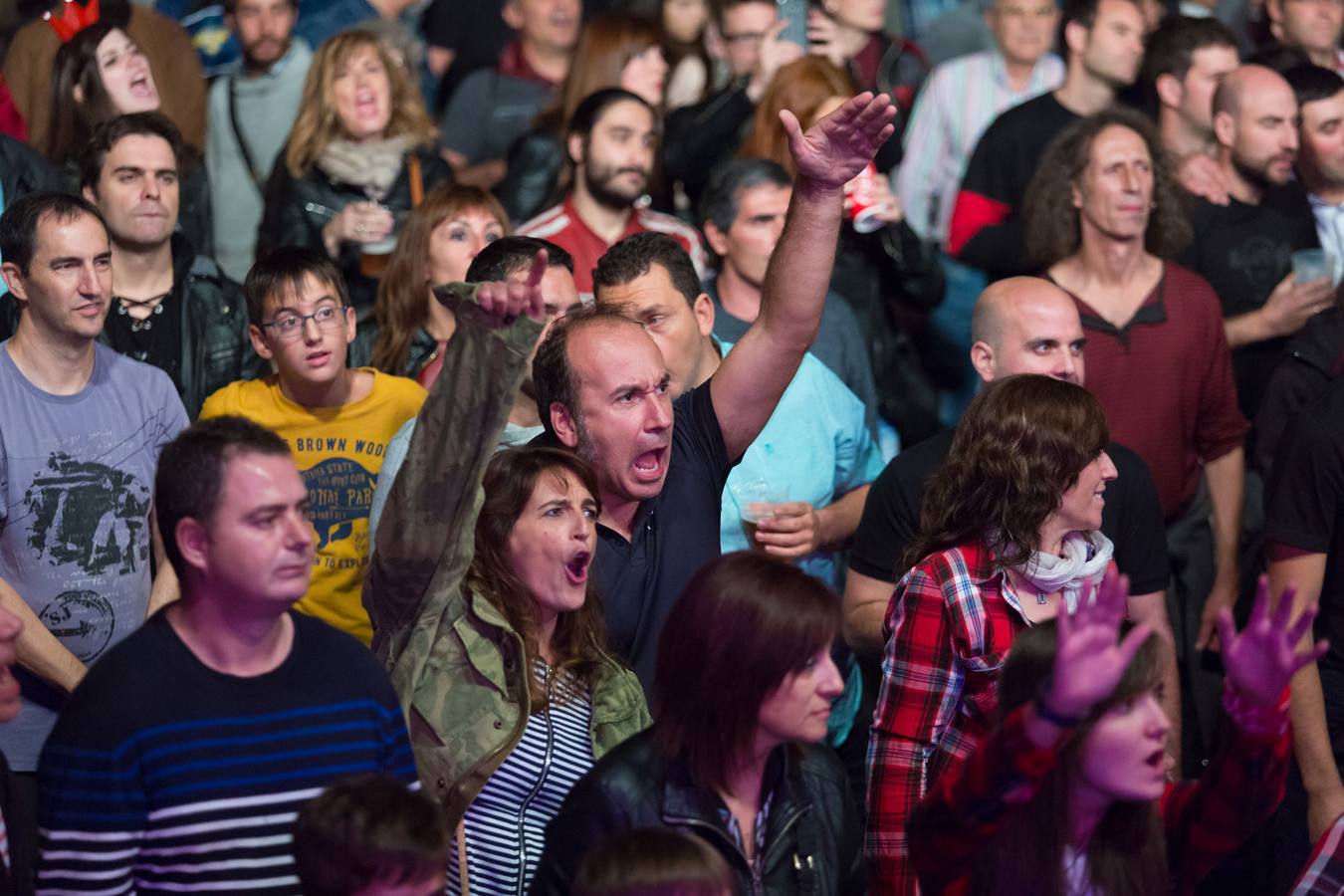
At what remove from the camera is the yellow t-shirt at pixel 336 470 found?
491cm

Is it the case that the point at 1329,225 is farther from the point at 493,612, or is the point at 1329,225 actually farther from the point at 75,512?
the point at 75,512

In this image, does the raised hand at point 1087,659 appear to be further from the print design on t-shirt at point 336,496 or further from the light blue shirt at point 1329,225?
the light blue shirt at point 1329,225

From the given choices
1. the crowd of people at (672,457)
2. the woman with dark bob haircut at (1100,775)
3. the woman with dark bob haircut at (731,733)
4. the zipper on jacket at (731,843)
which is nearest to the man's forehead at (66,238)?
the crowd of people at (672,457)

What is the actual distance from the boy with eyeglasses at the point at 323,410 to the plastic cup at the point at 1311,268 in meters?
2.90

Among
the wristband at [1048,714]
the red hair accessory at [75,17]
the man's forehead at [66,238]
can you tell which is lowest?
the wristband at [1048,714]

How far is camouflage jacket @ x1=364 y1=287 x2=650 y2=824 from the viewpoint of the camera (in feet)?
11.3

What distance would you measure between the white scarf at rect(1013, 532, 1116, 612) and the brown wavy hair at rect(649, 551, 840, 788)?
0.72 m

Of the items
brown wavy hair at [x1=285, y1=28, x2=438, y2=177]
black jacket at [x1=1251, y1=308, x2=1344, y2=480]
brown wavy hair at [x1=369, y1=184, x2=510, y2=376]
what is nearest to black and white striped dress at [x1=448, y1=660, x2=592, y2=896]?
brown wavy hair at [x1=369, y1=184, x2=510, y2=376]

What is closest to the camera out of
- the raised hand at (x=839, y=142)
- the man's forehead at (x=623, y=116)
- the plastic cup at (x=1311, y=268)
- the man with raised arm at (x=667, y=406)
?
the raised hand at (x=839, y=142)

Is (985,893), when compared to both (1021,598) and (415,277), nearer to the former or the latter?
(1021,598)

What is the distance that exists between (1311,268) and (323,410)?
316 centimetres

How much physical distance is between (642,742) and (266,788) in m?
0.63

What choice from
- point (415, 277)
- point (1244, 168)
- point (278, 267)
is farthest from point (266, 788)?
point (1244, 168)

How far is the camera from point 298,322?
4.93 meters
